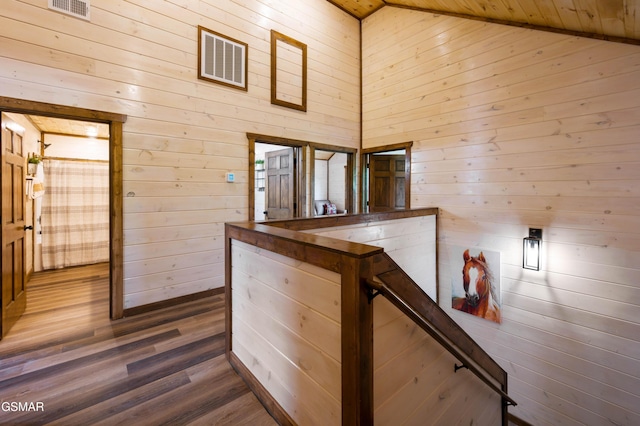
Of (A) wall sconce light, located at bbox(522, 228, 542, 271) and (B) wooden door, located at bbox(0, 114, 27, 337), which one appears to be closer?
(B) wooden door, located at bbox(0, 114, 27, 337)

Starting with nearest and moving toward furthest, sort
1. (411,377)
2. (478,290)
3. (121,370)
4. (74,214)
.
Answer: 1. (411,377)
2. (121,370)
3. (478,290)
4. (74,214)

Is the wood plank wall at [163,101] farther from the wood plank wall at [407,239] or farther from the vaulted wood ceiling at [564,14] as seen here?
the vaulted wood ceiling at [564,14]

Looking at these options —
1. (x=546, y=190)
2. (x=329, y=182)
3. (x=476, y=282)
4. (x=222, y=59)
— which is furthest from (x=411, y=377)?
(x=329, y=182)

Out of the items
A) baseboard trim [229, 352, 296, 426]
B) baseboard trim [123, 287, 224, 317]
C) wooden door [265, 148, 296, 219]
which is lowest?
baseboard trim [229, 352, 296, 426]

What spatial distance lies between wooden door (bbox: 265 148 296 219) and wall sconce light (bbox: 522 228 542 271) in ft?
10.2

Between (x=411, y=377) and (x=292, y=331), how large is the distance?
0.65 metres

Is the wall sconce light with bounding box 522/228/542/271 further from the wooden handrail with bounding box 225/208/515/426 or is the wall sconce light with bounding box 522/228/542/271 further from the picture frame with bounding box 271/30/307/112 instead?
the picture frame with bounding box 271/30/307/112

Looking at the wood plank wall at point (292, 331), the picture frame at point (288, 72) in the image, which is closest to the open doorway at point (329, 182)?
the picture frame at point (288, 72)

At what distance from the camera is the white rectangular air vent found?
329 centimetres

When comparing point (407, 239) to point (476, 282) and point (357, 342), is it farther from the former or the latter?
point (357, 342)

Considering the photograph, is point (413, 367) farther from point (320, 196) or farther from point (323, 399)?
point (320, 196)

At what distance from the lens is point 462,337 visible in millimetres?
1605

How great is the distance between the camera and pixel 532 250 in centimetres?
312
